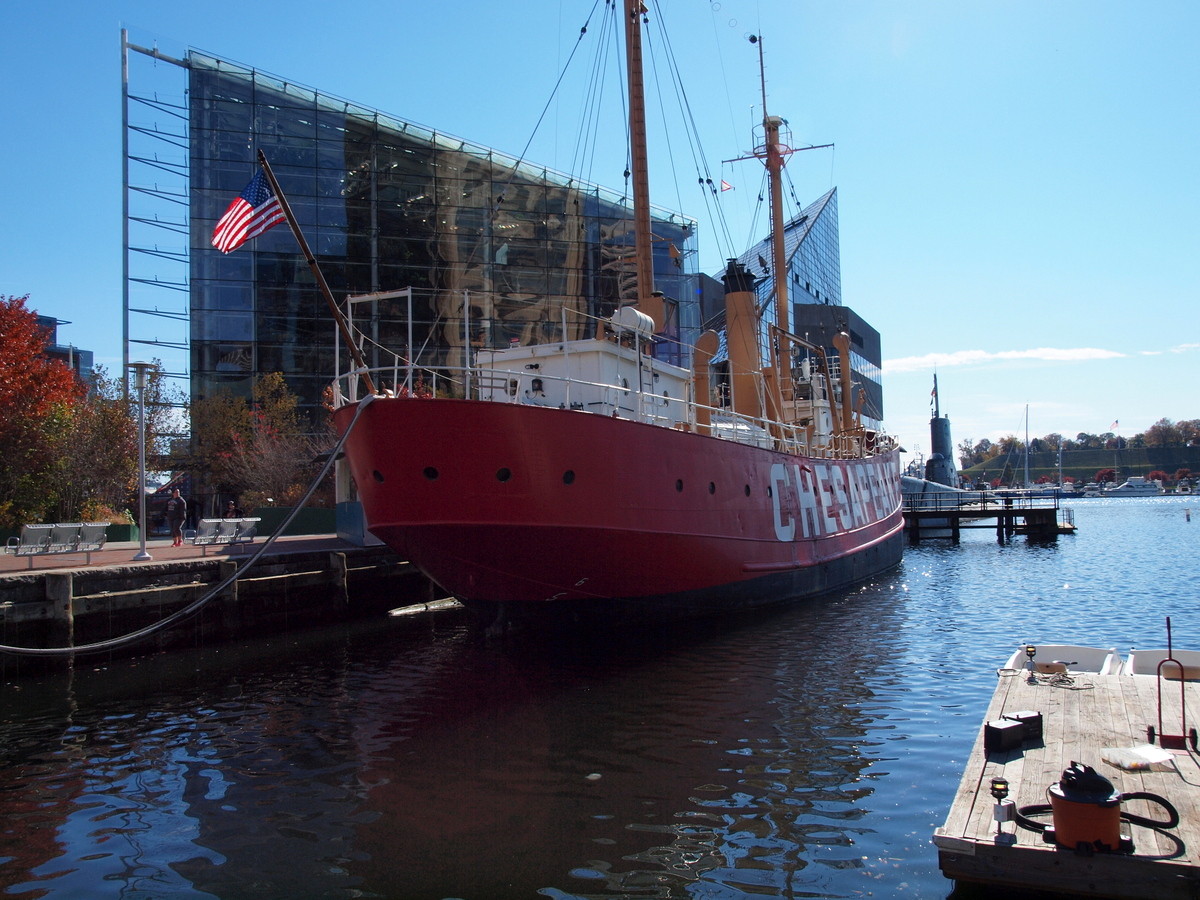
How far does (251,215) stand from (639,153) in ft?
31.8

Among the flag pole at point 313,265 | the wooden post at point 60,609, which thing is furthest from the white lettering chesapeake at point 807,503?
the wooden post at point 60,609

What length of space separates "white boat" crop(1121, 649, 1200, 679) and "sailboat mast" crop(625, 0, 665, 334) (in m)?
11.5

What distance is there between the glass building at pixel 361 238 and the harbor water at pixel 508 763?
24.8 m

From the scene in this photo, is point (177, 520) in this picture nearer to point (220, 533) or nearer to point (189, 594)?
point (220, 533)

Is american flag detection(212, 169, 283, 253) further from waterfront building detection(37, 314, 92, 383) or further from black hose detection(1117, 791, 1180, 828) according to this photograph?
waterfront building detection(37, 314, 92, 383)

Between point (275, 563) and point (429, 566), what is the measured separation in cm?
515

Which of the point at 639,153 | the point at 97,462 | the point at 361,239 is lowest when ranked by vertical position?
the point at 97,462

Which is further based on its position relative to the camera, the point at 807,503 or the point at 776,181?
the point at 776,181

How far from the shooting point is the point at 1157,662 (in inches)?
350

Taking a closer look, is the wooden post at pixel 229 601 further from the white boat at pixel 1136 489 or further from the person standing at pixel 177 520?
the white boat at pixel 1136 489

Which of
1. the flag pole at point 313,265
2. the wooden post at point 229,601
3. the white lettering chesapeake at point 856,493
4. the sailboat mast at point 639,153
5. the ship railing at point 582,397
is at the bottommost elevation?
the wooden post at point 229,601

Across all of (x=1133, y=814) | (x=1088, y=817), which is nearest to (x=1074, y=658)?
(x=1133, y=814)

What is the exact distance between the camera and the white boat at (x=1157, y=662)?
823 centimetres

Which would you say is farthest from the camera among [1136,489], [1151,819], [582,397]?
[1136,489]
